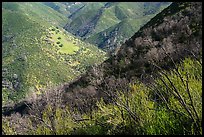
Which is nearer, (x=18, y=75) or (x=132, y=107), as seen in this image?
(x=132, y=107)

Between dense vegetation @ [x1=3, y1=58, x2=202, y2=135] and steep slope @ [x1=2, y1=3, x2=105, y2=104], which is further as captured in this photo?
steep slope @ [x1=2, y1=3, x2=105, y2=104]

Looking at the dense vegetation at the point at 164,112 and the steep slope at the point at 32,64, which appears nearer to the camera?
the dense vegetation at the point at 164,112

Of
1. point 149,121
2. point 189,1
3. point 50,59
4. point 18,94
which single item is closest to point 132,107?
point 149,121

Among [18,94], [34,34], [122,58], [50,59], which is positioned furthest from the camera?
[34,34]

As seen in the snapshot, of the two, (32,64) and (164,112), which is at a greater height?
(164,112)

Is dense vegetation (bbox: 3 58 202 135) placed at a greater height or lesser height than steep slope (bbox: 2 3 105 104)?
greater

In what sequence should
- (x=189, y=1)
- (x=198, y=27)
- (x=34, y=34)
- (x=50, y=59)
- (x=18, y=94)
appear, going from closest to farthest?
(x=198, y=27) < (x=189, y=1) < (x=18, y=94) < (x=50, y=59) < (x=34, y=34)

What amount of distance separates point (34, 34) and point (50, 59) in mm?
31771

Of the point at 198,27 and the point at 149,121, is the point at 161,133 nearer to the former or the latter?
the point at 149,121

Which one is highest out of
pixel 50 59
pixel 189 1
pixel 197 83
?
pixel 189 1

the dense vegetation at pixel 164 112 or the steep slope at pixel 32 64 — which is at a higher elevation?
the dense vegetation at pixel 164 112

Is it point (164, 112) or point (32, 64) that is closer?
point (164, 112)

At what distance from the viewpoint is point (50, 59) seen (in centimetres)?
17062

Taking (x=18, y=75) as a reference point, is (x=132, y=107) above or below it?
above
